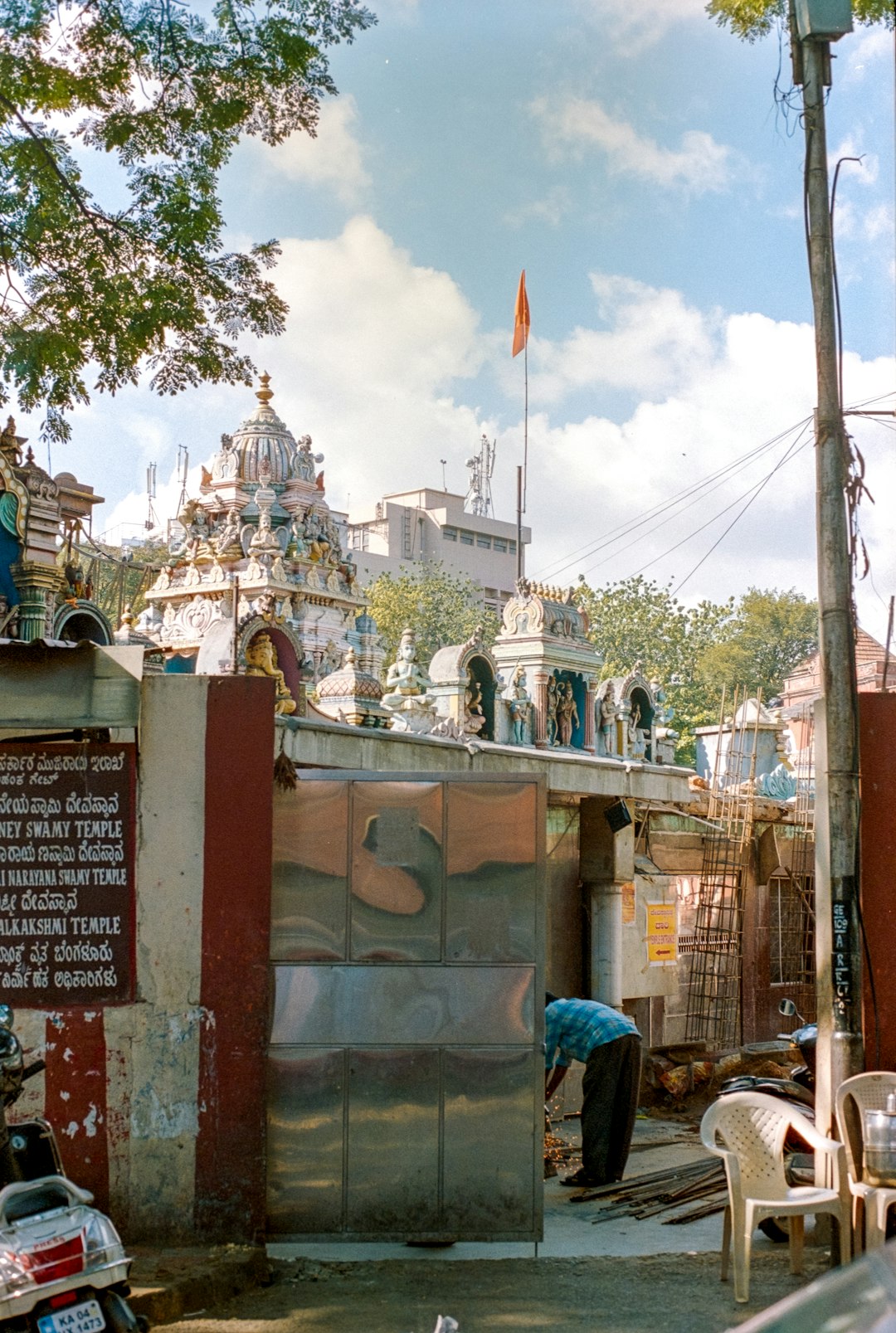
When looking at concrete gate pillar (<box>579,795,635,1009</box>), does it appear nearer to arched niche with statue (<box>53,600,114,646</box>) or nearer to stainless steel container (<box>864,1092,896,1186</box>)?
arched niche with statue (<box>53,600,114,646</box>)

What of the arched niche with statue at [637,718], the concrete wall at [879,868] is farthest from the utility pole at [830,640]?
the arched niche with statue at [637,718]

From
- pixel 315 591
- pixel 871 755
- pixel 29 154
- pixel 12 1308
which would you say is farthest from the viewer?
pixel 315 591

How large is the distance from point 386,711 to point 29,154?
43.3 feet

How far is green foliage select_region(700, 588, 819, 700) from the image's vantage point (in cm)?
5750

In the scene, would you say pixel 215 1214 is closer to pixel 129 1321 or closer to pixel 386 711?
pixel 129 1321

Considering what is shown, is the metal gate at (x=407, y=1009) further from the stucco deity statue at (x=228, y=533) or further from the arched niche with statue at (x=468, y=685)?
the stucco deity statue at (x=228, y=533)

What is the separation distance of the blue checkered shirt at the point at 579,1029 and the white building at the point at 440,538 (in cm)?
6478

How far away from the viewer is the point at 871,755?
295 inches

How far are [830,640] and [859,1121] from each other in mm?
2293

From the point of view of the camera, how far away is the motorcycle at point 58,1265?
4.60m

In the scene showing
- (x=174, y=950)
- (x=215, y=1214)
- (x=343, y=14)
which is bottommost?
(x=215, y=1214)

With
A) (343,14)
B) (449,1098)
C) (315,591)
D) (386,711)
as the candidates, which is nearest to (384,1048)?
(449,1098)

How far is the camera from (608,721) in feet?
96.8

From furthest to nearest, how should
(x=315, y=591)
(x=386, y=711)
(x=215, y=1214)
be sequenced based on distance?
(x=315, y=591) < (x=386, y=711) < (x=215, y=1214)
